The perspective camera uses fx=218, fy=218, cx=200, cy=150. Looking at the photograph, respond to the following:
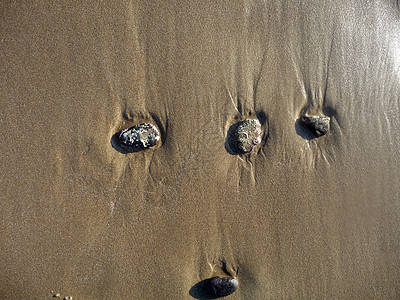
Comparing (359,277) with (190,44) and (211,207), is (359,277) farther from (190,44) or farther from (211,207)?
(190,44)

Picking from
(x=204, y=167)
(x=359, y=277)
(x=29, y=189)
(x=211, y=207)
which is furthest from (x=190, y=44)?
(x=359, y=277)

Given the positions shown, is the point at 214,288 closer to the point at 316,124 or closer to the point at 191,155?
the point at 191,155

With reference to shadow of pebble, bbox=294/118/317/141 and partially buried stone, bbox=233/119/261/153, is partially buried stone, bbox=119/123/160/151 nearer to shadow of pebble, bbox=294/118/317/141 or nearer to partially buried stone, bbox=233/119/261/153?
partially buried stone, bbox=233/119/261/153

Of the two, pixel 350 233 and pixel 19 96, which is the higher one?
pixel 19 96

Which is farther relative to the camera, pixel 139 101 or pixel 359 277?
pixel 359 277

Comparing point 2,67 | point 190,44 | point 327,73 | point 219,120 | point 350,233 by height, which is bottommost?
point 350,233
